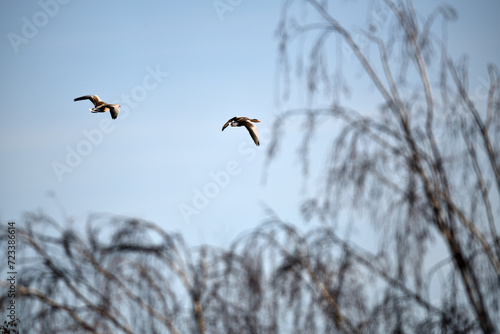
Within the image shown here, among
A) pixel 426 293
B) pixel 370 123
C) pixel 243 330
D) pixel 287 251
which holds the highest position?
pixel 370 123

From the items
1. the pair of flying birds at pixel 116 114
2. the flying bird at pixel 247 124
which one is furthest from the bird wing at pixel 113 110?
the flying bird at pixel 247 124

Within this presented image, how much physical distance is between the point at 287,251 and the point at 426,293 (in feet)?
3.12

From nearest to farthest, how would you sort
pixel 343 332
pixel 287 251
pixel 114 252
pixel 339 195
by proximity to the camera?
pixel 339 195, pixel 343 332, pixel 287 251, pixel 114 252

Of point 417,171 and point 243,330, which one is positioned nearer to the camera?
point 417,171

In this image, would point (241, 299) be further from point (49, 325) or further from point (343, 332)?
point (49, 325)

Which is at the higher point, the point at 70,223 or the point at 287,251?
the point at 70,223

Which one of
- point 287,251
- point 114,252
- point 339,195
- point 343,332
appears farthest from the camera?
point 114,252

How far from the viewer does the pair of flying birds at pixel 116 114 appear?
91 centimetres

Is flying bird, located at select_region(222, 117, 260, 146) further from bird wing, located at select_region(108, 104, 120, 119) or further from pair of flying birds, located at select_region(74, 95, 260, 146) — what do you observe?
bird wing, located at select_region(108, 104, 120, 119)

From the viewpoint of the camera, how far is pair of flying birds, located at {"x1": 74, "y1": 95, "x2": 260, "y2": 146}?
91 cm

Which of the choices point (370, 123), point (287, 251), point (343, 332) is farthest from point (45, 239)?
point (370, 123)

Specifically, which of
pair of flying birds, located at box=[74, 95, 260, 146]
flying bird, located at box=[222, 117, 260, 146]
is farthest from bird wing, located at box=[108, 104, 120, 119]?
flying bird, located at box=[222, 117, 260, 146]

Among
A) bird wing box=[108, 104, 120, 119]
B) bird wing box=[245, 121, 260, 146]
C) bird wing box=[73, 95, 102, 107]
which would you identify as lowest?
bird wing box=[245, 121, 260, 146]

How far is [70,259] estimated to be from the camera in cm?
387
